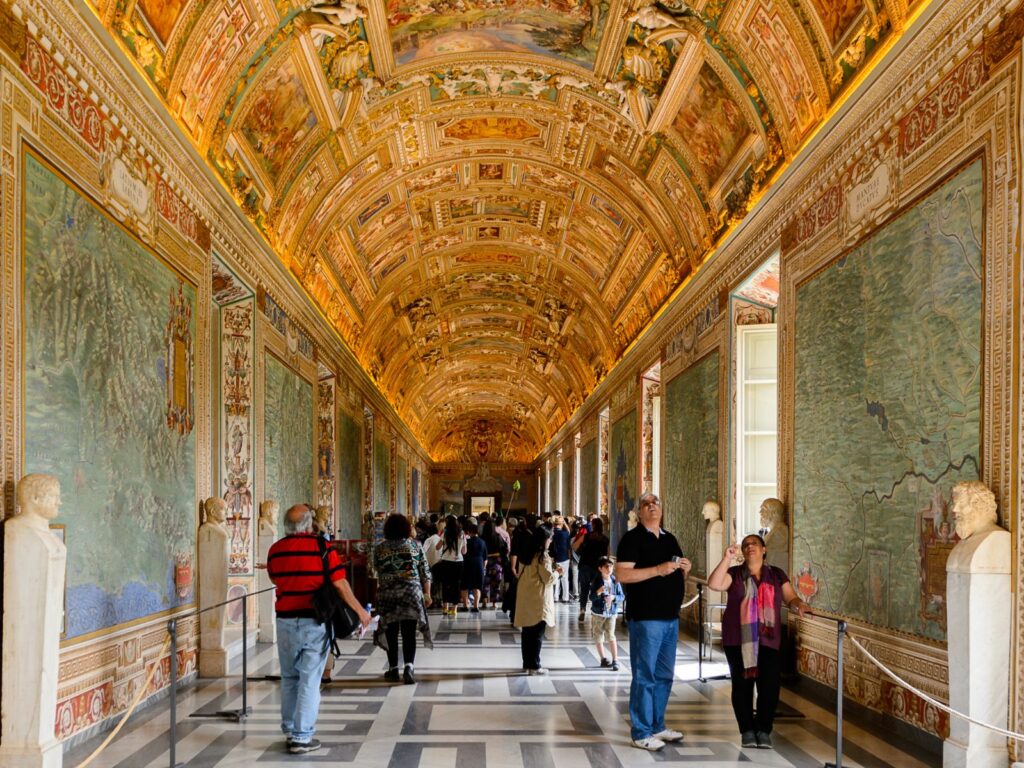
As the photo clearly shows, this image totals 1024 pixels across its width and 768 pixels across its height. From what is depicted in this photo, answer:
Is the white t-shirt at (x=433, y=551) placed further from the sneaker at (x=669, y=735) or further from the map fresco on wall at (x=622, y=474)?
the sneaker at (x=669, y=735)

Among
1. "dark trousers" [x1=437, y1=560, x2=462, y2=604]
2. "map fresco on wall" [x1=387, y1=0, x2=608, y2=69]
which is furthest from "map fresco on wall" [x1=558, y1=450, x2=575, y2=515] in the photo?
"map fresco on wall" [x1=387, y1=0, x2=608, y2=69]

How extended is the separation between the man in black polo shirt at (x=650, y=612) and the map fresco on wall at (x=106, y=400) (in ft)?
15.0

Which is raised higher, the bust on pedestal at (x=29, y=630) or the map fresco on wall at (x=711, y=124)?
the map fresco on wall at (x=711, y=124)

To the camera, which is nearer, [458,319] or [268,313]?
[268,313]

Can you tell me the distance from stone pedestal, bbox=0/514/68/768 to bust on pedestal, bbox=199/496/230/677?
183 inches

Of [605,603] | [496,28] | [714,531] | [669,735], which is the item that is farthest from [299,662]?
[496,28]

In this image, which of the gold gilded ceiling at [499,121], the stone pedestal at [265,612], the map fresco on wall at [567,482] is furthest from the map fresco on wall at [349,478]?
the map fresco on wall at [567,482]

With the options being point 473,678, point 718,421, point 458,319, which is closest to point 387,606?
point 473,678

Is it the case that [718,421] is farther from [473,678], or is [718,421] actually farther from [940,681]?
[940,681]

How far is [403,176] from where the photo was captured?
18.2m

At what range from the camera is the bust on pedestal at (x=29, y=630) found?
640 cm

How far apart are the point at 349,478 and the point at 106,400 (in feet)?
51.9

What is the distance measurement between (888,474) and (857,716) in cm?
244

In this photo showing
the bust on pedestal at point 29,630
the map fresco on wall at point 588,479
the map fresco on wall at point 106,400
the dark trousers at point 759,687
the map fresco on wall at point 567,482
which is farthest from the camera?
the map fresco on wall at point 567,482
